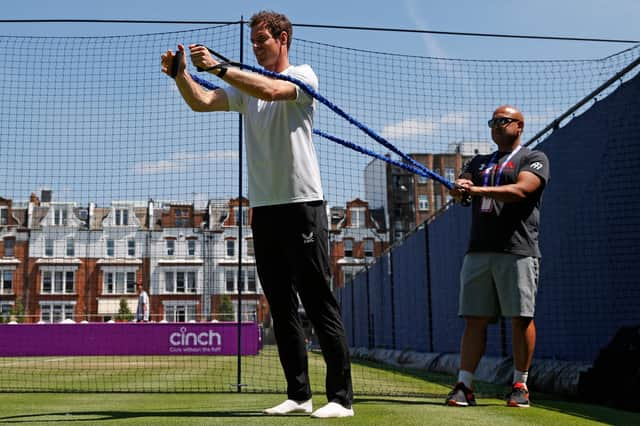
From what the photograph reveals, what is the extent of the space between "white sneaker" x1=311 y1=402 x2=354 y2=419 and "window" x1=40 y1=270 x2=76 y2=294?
44717 mm

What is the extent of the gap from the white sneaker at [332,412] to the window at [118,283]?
4523 cm

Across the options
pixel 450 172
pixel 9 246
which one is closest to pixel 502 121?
pixel 450 172

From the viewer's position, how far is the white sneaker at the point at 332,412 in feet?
11.2

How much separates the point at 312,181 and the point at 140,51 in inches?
145

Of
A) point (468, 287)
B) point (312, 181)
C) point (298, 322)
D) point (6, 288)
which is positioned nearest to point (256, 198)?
point (312, 181)

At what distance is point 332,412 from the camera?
11.2ft

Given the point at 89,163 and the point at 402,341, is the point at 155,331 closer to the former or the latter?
the point at 402,341

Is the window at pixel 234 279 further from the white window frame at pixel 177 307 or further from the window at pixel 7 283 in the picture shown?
the window at pixel 7 283

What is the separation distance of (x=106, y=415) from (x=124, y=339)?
15399 millimetres

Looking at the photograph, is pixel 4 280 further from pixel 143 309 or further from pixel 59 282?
pixel 143 309

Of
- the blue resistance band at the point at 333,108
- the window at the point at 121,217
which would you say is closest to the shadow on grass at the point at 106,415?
the blue resistance band at the point at 333,108

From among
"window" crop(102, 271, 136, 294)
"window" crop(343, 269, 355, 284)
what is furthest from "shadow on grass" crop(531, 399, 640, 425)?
"window" crop(102, 271, 136, 294)

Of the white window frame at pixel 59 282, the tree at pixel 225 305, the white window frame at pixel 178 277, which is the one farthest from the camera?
the white window frame at pixel 178 277

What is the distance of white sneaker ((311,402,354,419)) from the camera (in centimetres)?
340
